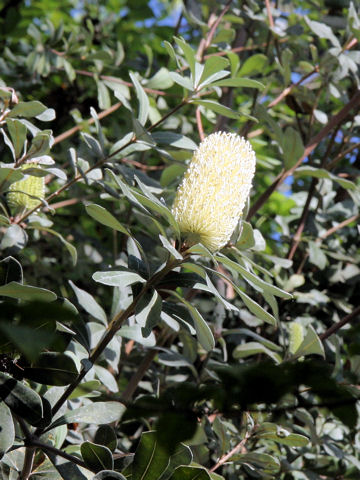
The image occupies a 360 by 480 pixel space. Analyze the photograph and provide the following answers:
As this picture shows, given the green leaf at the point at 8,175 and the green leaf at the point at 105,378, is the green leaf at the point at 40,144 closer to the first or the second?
the green leaf at the point at 8,175

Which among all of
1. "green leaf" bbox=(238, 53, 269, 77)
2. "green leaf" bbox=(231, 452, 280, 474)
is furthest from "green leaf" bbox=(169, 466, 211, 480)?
"green leaf" bbox=(238, 53, 269, 77)

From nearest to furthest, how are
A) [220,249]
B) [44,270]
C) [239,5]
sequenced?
[220,249], [44,270], [239,5]

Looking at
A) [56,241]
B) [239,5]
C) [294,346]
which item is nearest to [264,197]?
[294,346]

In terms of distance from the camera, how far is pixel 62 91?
2092 millimetres

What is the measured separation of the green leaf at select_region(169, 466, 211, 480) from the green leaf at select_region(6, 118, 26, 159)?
1.99ft

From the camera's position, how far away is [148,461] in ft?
2.44

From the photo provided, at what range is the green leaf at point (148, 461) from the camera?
29.1 inches

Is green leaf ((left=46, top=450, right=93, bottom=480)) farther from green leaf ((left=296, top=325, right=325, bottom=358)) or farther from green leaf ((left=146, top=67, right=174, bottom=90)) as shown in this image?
green leaf ((left=146, top=67, right=174, bottom=90))

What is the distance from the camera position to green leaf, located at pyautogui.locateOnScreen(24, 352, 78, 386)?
0.75m

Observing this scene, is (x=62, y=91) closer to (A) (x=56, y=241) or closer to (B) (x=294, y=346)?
(A) (x=56, y=241)

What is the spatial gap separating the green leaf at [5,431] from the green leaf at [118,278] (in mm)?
200

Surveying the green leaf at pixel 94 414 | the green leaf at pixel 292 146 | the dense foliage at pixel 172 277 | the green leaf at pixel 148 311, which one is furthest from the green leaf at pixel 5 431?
the green leaf at pixel 292 146

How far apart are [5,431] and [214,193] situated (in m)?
0.45

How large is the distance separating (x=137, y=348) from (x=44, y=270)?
467 millimetres
